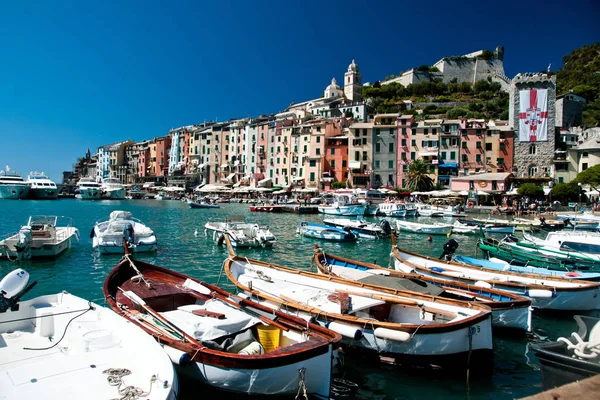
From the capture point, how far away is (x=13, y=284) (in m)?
8.78

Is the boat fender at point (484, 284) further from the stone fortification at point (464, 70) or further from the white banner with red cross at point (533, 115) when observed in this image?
the stone fortification at point (464, 70)

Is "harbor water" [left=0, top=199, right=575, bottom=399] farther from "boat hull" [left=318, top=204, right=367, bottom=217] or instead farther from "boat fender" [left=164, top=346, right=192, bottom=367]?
"boat hull" [left=318, top=204, right=367, bottom=217]

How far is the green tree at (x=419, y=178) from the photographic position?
6756 cm

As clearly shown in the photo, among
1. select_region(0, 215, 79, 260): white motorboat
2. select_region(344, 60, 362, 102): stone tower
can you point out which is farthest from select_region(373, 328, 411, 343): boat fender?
select_region(344, 60, 362, 102): stone tower

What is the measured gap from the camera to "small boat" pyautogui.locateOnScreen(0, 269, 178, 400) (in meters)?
5.92

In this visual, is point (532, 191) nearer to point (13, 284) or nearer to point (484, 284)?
point (484, 284)

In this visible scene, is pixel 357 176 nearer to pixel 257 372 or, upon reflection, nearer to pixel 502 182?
pixel 502 182

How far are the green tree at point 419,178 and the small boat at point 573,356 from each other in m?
64.3

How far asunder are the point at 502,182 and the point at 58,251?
57877 mm

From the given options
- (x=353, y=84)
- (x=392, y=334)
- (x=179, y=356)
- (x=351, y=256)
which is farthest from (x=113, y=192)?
(x=392, y=334)

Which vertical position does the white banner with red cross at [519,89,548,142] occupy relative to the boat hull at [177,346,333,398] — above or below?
above

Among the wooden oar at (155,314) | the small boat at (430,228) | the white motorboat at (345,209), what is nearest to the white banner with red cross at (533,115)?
the white motorboat at (345,209)

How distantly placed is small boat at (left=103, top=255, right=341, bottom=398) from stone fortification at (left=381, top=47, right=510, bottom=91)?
112836 mm

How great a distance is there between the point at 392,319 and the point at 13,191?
104 m
